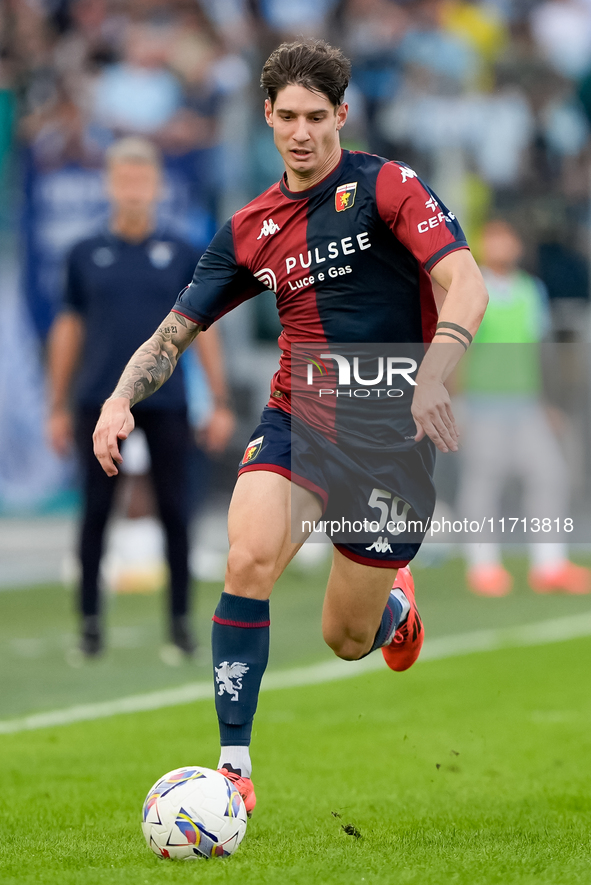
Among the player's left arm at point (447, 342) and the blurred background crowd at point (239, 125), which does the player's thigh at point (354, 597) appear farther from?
the blurred background crowd at point (239, 125)

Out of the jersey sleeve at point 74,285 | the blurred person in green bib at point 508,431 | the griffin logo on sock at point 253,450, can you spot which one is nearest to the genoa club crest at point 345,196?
the griffin logo on sock at point 253,450

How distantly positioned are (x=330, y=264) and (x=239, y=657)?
1277 millimetres

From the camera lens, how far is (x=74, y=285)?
299 inches

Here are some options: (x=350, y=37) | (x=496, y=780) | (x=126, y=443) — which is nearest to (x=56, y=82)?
(x=350, y=37)

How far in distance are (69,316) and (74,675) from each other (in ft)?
6.95

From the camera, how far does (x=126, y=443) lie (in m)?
9.00

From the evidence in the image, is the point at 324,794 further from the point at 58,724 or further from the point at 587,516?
the point at 587,516

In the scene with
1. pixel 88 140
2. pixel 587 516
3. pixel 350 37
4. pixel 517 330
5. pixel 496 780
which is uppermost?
pixel 350 37

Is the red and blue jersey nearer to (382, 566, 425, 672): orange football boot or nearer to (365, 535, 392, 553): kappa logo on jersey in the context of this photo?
(365, 535, 392, 553): kappa logo on jersey

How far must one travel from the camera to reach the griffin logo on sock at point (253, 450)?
166 inches

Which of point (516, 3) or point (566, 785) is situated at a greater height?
point (516, 3)

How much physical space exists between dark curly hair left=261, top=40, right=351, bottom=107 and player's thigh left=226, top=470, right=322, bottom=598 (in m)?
1.18

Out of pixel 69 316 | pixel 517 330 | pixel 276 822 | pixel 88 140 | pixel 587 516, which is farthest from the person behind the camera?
pixel 88 140

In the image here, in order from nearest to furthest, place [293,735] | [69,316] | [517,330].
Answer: [293,735] → [69,316] → [517,330]
